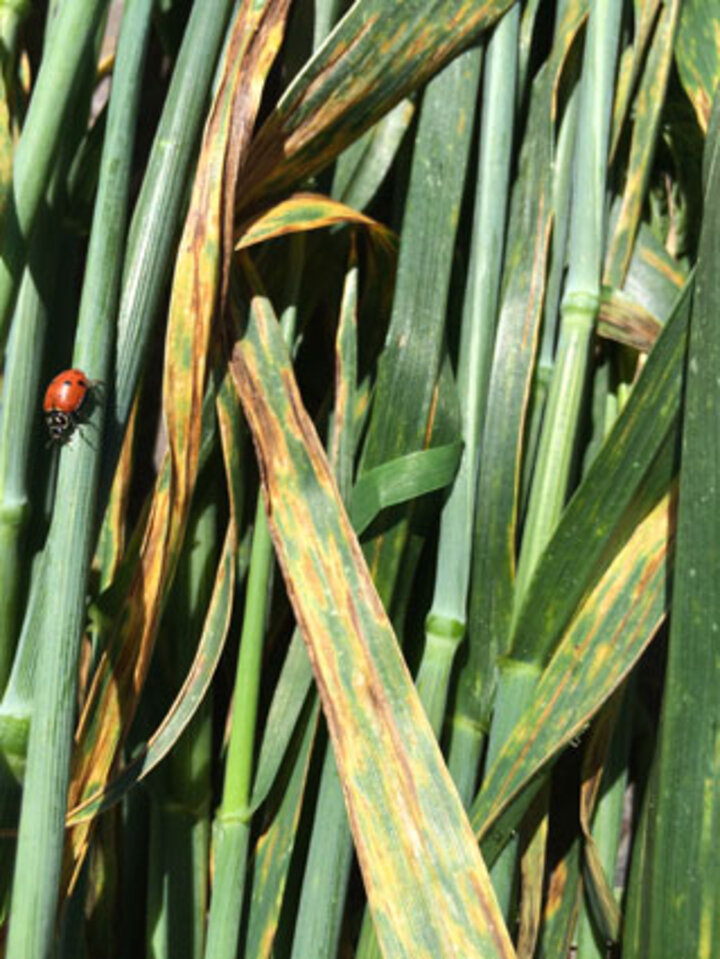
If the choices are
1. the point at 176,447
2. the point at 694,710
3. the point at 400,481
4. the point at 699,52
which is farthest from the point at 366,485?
the point at 699,52

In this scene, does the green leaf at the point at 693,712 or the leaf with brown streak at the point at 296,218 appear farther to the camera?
the leaf with brown streak at the point at 296,218

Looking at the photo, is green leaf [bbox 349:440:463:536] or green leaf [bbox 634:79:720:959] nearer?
green leaf [bbox 634:79:720:959]

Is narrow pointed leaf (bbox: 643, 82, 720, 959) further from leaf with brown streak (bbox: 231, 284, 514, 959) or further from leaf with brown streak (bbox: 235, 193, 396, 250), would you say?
leaf with brown streak (bbox: 235, 193, 396, 250)

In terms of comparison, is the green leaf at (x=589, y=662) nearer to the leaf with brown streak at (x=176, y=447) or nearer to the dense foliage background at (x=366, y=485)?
the dense foliage background at (x=366, y=485)

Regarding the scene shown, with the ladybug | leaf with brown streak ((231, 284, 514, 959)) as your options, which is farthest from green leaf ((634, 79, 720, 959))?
the ladybug

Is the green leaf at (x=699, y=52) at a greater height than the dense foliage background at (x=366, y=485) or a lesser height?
greater

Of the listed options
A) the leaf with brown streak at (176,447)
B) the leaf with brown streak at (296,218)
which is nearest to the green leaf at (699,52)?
the leaf with brown streak at (296,218)

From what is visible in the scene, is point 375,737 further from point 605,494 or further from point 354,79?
point 354,79
